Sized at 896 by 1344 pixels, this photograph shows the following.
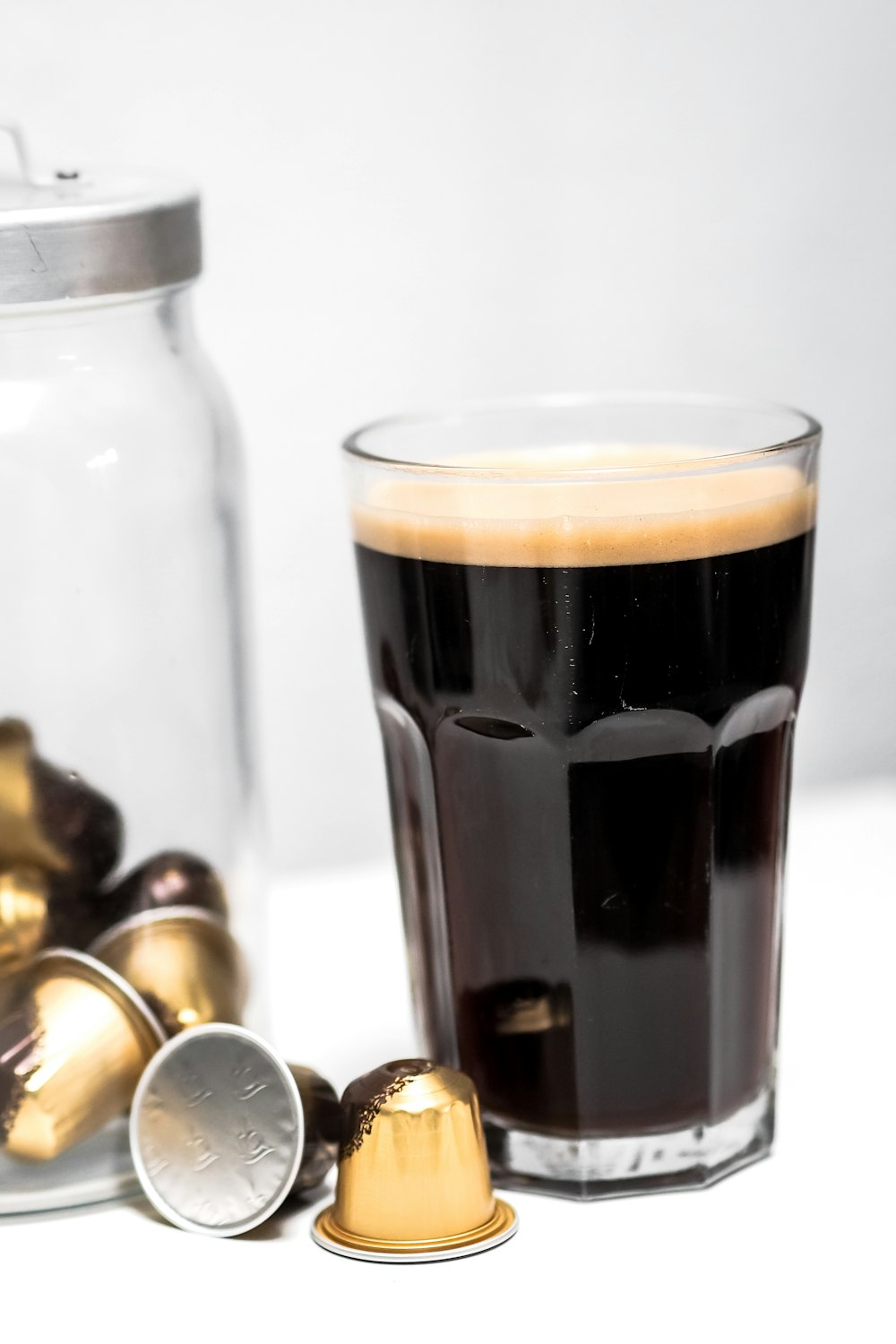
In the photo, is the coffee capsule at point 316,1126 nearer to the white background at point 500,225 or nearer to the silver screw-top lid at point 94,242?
the silver screw-top lid at point 94,242

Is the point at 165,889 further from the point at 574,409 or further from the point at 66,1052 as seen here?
the point at 574,409

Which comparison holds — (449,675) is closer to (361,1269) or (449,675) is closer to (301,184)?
(361,1269)

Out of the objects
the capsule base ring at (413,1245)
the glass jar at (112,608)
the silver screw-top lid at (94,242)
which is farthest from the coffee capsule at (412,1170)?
the silver screw-top lid at (94,242)

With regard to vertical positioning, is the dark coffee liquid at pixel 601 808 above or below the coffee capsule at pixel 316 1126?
above

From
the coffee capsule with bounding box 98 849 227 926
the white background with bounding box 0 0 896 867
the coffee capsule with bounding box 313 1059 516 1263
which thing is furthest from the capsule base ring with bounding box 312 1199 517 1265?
the white background with bounding box 0 0 896 867

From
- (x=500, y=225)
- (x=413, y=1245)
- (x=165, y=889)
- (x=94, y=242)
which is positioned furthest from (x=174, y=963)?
(x=500, y=225)

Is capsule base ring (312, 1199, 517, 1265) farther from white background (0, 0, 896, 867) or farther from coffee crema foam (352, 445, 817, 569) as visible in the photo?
white background (0, 0, 896, 867)
